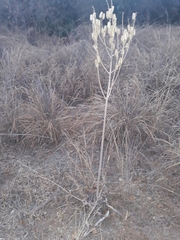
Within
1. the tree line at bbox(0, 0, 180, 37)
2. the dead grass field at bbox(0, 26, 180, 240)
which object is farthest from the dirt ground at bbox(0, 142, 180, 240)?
the tree line at bbox(0, 0, 180, 37)

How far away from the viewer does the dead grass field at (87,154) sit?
8.02 ft

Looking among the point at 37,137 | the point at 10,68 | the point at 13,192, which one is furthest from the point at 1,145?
the point at 10,68

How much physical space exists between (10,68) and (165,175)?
2302 mm

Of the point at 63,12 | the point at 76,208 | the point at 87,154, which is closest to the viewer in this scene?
the point at 76,208

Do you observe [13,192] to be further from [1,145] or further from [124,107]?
[124,107]

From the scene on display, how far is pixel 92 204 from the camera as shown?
2.48 metres

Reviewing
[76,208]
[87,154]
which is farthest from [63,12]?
[76,208]

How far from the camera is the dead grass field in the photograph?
244 cm

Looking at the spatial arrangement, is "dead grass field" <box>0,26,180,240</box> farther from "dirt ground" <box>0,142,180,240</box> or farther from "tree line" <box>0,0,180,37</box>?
"tree line" <box>0,0,180,37</box>

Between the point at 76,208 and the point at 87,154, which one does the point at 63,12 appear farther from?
the point at 76,208

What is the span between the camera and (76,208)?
251 cm

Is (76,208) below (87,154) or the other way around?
below

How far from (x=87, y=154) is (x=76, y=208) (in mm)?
454

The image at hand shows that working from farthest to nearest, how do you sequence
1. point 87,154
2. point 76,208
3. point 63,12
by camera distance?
1. point 63,12
2. point 87,154
3. point 76,208
